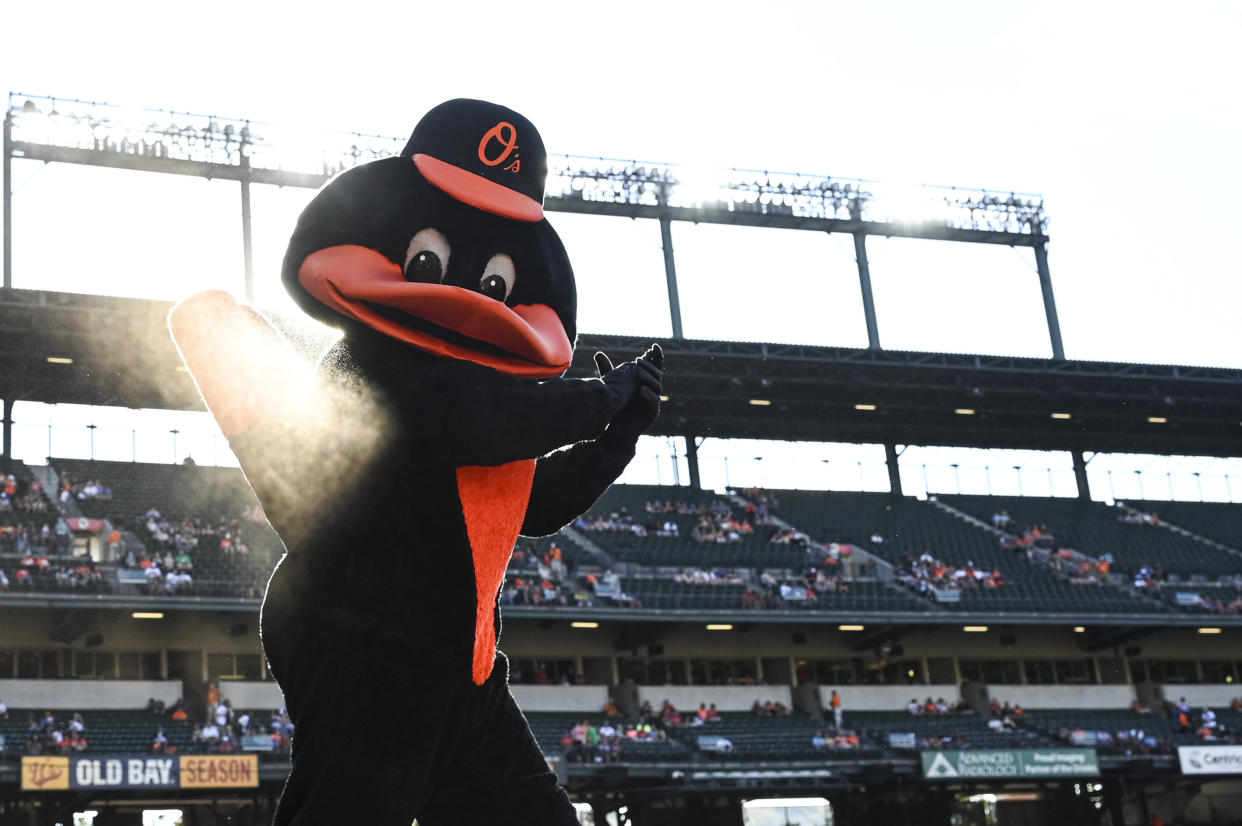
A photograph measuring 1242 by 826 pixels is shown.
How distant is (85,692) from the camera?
75.2 feet

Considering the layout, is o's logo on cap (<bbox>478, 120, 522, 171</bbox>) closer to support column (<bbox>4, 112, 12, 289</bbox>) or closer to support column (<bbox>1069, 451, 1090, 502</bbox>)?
support column (<bbox>4, 112, 12, 289</bbox>)

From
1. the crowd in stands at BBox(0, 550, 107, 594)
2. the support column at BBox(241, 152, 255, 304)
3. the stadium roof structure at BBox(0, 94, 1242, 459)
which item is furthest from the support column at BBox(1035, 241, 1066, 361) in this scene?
the crowd in stands at BBox(0, 550, 107, 594)

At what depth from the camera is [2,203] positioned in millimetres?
26594

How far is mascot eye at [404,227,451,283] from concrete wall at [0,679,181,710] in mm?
20661

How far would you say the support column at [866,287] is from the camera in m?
31.7

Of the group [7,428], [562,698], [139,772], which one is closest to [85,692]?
[139,772]

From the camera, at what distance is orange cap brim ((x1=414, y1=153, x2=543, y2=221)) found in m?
3.62

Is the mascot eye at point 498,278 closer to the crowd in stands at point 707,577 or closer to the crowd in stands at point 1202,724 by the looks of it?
the crowd in stands at point 707,577

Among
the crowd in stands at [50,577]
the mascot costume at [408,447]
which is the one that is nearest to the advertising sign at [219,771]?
the crowd in stands at [50,577]

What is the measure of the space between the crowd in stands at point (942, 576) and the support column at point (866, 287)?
4843 mm

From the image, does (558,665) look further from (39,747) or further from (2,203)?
(2,203)

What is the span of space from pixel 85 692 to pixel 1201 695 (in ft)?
73.1

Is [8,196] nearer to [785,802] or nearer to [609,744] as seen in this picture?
[609,744]

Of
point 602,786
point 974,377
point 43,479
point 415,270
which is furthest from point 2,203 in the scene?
point 415,270
